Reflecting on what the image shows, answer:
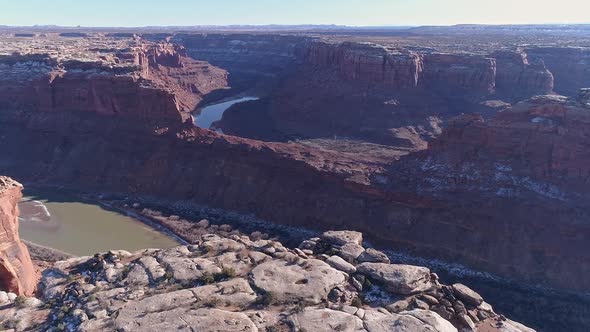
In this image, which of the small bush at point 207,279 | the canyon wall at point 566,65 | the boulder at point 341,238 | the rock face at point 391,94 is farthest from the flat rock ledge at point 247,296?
the canyon wall at point 566,65

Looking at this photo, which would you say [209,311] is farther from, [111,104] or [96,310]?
[111,104]

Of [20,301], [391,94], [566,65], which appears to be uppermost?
[566,65]

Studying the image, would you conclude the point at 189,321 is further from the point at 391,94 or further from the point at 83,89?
the point at 391,94

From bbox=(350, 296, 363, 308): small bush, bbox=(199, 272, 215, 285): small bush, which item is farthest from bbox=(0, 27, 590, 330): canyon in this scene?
bbox=(199, 272, 215, 285): small bush

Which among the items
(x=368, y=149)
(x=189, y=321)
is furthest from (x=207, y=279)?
(x=368, y=149)

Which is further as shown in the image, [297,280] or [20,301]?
[297,280]
